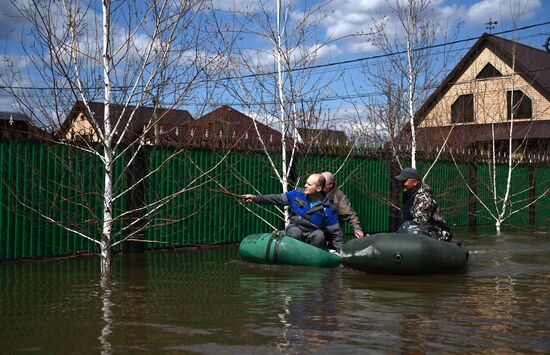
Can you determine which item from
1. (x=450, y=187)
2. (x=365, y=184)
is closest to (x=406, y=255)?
(x=365, y=184)

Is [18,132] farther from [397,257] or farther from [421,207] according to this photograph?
[421,207]

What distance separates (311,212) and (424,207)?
1.67 meters

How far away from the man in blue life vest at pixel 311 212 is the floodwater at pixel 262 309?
595 mm

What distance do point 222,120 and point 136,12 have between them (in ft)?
14.7

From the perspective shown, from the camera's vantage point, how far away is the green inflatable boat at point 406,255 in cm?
915

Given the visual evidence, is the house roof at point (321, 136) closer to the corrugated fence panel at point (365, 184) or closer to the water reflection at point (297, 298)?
the corrugated fence panel at point (365, 184)

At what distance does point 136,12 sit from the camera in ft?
27.5

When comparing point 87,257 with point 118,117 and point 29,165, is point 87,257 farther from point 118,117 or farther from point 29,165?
point 118,117

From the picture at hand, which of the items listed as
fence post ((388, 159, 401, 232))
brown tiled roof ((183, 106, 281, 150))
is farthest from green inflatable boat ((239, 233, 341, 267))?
fence post ((388, 159, 401, 232))

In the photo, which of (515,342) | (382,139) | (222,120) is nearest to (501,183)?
(382,139)

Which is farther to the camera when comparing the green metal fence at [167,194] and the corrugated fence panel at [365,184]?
the corrugated fence panel at [365,184]

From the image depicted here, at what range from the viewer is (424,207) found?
32.5 ft

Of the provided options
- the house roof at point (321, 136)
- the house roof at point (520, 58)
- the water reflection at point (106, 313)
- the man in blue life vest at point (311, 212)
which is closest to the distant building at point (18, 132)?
the water reflection at point (106, 313)

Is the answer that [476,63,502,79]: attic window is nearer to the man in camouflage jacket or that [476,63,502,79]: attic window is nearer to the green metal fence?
the green metal fence
